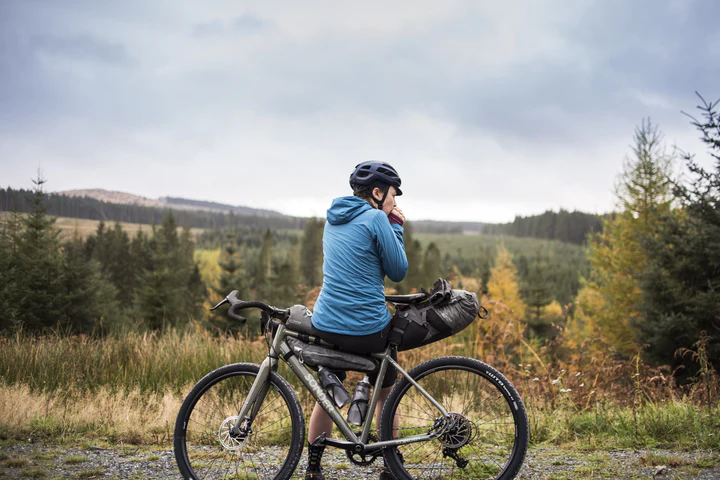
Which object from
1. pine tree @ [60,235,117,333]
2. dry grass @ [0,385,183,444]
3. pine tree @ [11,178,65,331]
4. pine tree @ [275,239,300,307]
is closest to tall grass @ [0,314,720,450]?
dry grass @ [0,385,183,444]

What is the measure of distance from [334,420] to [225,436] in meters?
0.78

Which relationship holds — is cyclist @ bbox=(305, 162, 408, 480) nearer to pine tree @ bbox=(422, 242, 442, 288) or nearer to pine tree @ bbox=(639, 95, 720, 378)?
pine tree @ bbox=(639, 95, 720, 378)

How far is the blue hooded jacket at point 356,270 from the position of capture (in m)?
3.25

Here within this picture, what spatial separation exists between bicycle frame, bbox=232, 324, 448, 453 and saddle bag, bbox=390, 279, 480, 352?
17cm

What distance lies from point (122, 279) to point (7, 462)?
68.2 meters

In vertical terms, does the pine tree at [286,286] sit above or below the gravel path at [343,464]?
below

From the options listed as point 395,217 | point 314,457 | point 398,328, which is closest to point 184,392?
→ point 314,457

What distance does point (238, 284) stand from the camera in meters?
53.0

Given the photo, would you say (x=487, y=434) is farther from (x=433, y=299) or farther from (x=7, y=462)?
(x=7, y=462)

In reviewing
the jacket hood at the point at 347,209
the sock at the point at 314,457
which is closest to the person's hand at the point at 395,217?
the jacket hood at the point at 347,209

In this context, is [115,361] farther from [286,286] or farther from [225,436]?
[286,286]

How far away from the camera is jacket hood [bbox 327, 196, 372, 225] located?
10.8 ft

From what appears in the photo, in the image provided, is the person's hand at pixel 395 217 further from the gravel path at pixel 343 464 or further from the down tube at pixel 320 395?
the gravel path at pixel 343 464

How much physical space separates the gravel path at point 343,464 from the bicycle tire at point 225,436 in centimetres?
43
